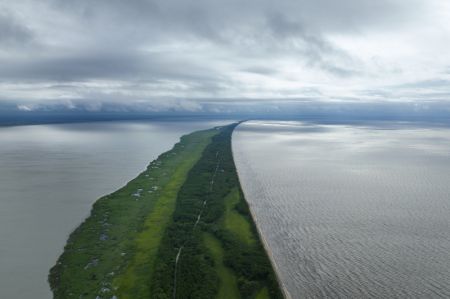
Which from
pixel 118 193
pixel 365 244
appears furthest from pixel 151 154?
pixel 365 244

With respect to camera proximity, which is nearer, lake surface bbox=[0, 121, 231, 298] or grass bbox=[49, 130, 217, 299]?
grass bbox=[49, 130, 217, 299]

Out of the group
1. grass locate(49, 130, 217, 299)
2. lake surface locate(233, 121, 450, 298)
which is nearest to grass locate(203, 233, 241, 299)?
lake surface locate(233, 121, 450, 298)

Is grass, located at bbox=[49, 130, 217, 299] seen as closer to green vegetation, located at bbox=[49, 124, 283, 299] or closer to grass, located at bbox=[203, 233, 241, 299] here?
green vegetation, located at bbox=[49, 124, 283, 299]

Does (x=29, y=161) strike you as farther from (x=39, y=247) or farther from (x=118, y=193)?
(x=39, y=247)

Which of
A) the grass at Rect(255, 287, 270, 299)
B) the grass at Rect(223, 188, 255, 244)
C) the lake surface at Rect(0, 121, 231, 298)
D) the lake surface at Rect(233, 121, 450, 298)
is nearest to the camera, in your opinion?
the grass at Rect(255, 287, 270, 299)

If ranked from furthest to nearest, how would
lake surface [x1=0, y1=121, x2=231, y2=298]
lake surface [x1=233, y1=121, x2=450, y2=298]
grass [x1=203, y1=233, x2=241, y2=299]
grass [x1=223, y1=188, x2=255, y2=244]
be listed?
grass [x1=223, y1=188, x2=255, y2=244]
lake surface [x1=0, y1=121, x2=231, y2=298]
lake surface [x1=233, y1=121, x2=450, y2=298]
grass [x1=203, y1=233, x2=241, y2=299]

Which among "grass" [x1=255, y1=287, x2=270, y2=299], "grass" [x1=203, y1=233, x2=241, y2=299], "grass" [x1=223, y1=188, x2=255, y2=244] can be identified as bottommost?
"grass" [x1=255, y1=287, x2=270, y2=299]
